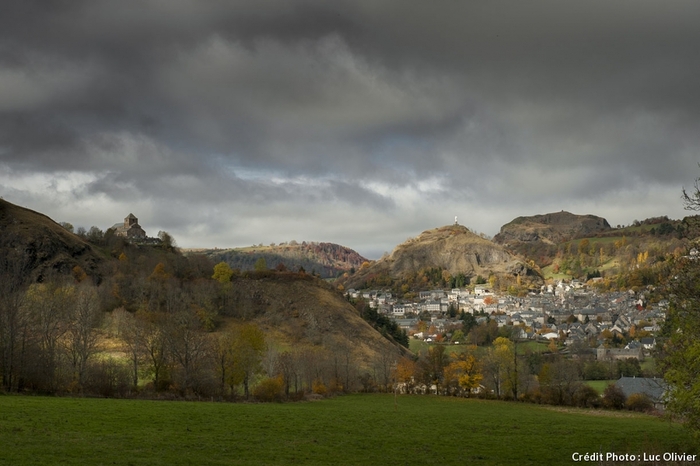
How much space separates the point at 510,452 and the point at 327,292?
10036 centimetres

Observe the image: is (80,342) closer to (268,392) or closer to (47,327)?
(47,327)

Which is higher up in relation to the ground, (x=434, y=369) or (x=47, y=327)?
(x=47, y=327)

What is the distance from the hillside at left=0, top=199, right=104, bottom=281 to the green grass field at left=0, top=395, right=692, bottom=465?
78.5 meters

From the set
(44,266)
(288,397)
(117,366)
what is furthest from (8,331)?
(44,266)

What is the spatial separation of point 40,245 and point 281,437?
4088 inches

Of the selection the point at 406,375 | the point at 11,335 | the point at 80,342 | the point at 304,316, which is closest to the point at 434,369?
the point at 406,375

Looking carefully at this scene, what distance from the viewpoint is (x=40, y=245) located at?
393 feet

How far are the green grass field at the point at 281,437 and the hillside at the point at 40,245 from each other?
78.5 meters

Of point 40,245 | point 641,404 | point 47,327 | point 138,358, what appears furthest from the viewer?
point 40,245

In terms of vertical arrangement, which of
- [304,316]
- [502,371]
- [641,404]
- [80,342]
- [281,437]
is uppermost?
[304,316]

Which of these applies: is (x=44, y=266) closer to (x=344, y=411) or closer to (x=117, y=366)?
(x=117, y=366)

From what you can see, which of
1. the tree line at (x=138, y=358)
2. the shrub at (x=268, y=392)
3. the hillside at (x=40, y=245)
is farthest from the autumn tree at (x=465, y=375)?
the hillside at (x=40, y=245)

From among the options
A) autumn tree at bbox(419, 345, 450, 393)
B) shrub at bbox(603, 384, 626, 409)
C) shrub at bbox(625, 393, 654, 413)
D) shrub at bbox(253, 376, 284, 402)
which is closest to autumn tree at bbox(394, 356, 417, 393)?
autumn tree at bbox(419, 345, 450, 393)

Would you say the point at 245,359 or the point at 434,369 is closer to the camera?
the point at 245,359
